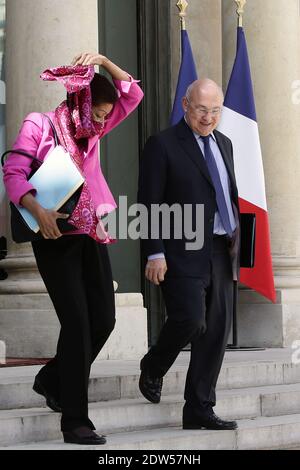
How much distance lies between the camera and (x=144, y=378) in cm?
635

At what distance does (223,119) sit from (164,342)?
4.06m

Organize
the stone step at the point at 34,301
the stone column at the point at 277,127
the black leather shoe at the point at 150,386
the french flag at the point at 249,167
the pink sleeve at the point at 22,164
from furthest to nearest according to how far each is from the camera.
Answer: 1. the stone column at the point at 277,127
2. the french flag at the point at 249,167
3. the stone step at the point at 34,301
4. the black leather shoe at the point at 150,386
5. the pink sleeve at the point at 22,164

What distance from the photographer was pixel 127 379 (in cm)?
670

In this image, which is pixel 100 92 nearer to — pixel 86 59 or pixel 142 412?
pixel 86 59

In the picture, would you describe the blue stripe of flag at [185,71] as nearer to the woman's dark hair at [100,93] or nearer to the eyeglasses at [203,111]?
the eyeglasses at [203,111]

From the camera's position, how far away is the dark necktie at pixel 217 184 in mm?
6094

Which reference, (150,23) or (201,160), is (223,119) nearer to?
(150,23)

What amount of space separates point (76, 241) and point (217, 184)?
1.06 m

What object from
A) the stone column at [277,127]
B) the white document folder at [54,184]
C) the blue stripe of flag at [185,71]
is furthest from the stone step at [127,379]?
the blue stripe of flag at [185,71]

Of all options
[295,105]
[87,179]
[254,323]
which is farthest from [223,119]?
[87,179]

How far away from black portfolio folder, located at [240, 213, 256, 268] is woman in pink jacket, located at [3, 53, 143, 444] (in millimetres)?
919

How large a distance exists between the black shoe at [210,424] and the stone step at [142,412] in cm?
28

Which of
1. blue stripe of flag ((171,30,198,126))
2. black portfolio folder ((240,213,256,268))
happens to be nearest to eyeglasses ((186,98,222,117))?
black portfolio folder ((240,213,256,268))

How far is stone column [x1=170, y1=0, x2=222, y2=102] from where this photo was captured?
11.2m
